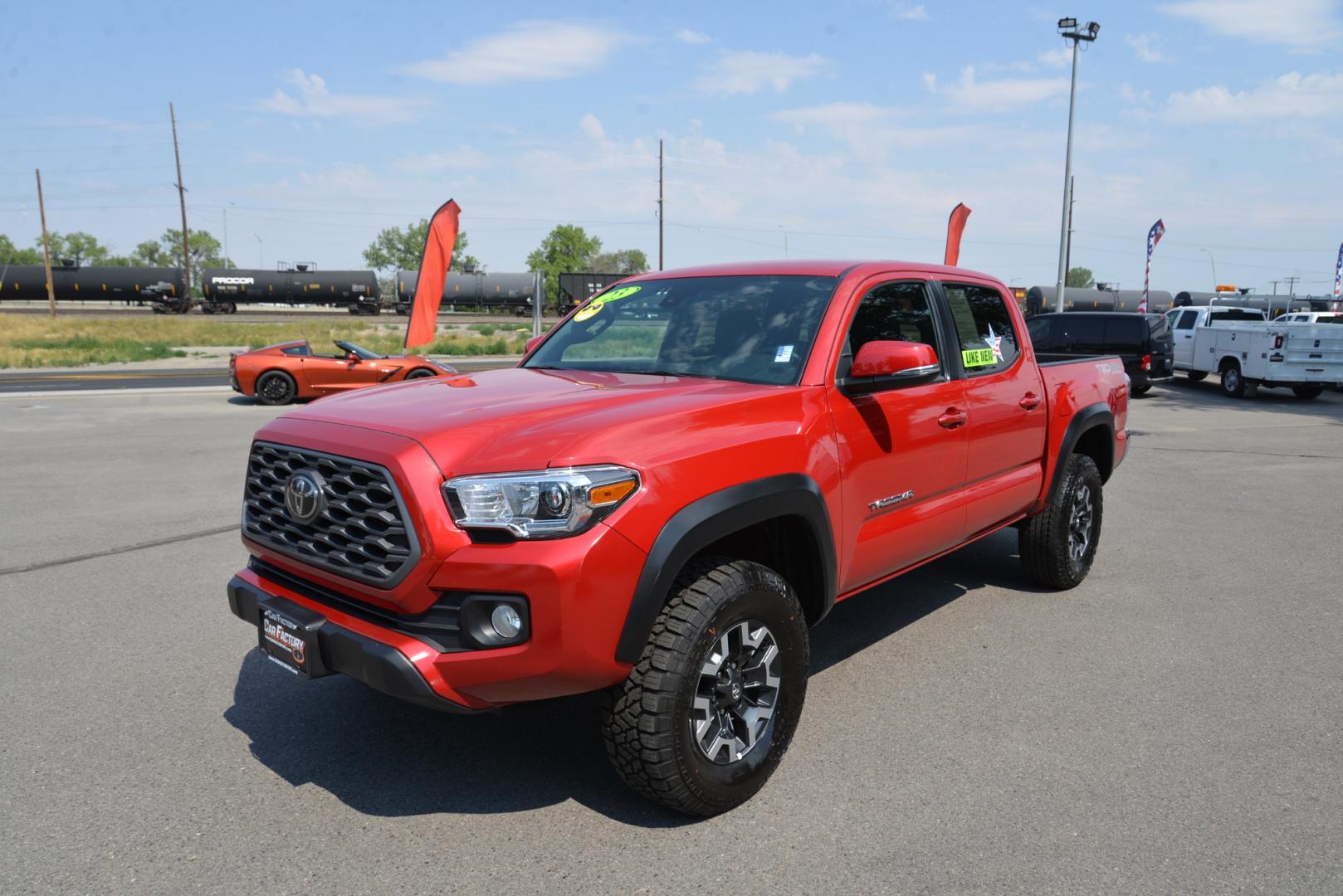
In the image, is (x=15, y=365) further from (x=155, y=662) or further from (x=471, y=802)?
(x=471, y=802)

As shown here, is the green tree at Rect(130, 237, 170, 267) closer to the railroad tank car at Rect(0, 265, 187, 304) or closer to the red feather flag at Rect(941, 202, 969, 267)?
the railroad tank car at Rect(0, 265, 187, 304)

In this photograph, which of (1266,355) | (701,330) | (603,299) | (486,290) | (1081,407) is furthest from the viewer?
(486,290)

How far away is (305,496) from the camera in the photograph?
10.2 ft

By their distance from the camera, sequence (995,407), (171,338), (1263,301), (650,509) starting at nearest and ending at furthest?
(650,509), (995,407), (171,338), (1263,301)

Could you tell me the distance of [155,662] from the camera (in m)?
4.52

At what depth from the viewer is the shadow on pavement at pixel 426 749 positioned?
3309 millimetres

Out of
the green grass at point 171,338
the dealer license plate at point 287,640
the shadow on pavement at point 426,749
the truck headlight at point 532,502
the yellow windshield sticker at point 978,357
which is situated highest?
the yellow windshield sticker at point 978,357

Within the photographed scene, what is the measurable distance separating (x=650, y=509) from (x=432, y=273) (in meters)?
19.9

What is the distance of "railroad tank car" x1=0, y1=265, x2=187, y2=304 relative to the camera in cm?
6097

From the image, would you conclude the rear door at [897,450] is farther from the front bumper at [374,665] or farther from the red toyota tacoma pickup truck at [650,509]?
the front bumper at [374,665]

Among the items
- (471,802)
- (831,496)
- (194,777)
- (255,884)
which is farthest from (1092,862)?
(194,777)

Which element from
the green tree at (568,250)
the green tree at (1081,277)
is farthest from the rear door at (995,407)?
the green tree at (1081,277)

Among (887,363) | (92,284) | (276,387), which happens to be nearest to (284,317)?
(92,284)

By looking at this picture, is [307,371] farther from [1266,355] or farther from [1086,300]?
[1086,300]
